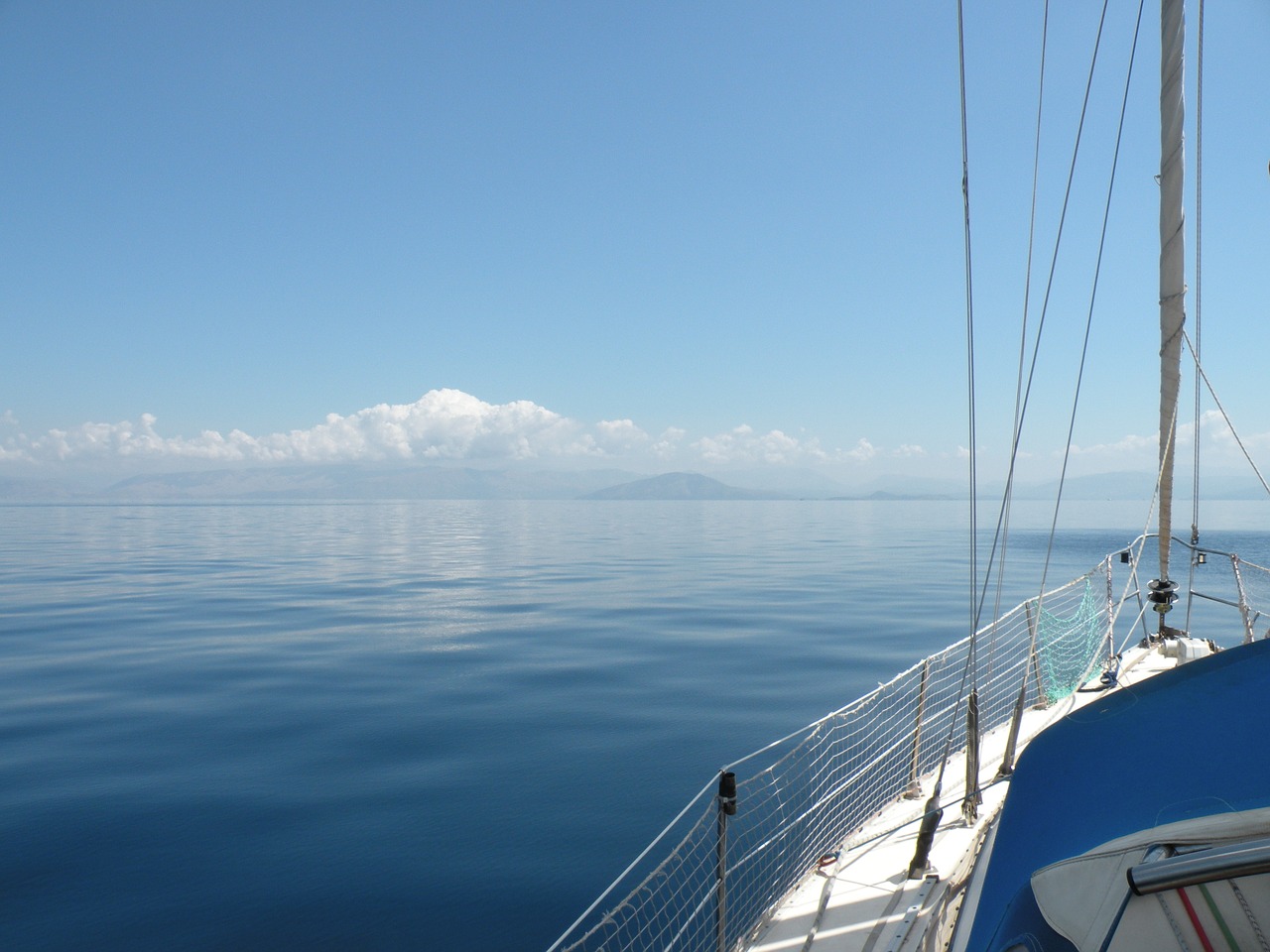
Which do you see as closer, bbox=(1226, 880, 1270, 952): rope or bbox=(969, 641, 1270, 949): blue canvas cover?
bbox=(1226, 880, 1270, 952): rope

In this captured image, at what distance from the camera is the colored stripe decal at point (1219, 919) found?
6.76 ft

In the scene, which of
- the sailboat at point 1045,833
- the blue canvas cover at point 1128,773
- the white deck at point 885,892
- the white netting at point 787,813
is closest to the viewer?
the sailboat at point 1045,833

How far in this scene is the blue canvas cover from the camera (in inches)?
97.2

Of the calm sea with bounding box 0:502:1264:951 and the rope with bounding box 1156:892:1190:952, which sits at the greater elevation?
the rope with bounding box 1156:892:1190:952

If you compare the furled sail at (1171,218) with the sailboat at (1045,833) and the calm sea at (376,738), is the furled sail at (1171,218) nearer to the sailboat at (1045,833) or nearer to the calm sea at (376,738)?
the sailboat at (1045,833)

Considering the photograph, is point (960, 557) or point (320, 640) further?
point (960, 557)

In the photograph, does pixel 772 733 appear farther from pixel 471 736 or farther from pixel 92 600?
pixel 92 600

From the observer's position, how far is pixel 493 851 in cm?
646

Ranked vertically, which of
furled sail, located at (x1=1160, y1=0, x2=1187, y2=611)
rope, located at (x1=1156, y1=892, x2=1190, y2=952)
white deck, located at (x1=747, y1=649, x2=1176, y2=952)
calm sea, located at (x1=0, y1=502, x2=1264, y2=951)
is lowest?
calm sea, located at (x1=0, y1=502, x2=1264, y2=951)

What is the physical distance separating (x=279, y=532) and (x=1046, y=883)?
59511 mm

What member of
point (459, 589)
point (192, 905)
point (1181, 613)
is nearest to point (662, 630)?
point (459, 589)

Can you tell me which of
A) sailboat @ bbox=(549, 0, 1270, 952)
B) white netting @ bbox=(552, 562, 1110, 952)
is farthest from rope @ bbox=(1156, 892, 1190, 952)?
white netting @ bbox=(552, 562, 1110, 952)

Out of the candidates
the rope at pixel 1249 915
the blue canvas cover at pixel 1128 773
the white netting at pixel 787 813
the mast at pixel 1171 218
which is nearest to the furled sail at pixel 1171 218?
the mast at pixel 1171 218

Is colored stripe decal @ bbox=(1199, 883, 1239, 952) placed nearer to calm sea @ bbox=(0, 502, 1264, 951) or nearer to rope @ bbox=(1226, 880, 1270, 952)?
rope @ bbox=(1226, 880, 1270, 952)
